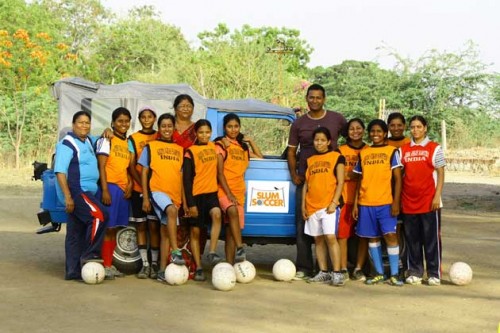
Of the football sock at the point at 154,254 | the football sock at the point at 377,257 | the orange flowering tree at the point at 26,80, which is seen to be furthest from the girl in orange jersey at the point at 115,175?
the orange flowering tree at the point at 26,80

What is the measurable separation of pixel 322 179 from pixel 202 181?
1.19m

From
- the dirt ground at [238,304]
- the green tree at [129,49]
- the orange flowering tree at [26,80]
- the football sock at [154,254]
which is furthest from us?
the green tree at [129,49]

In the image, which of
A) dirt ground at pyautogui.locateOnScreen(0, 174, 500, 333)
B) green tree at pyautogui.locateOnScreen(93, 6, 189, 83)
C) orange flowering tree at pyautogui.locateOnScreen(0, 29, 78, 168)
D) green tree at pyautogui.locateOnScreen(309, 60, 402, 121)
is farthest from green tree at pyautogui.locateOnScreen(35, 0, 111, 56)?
dirt ground at pyautogui.locateOnScreen(0, 174, 500, 333)

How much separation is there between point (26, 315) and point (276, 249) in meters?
5.45

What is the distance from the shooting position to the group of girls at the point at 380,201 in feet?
28.4

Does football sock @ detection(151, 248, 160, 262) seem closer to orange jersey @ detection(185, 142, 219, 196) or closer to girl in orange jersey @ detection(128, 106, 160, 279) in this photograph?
girl in orange jersey @ detection(128, 106, 160, 279)

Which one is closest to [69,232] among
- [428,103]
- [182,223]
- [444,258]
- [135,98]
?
[182,223]

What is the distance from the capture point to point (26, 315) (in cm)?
695

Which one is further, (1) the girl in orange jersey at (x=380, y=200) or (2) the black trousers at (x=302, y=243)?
(2) the black trousers at (x=302, y=243)

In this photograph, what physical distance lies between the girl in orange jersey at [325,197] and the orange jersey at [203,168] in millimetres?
949

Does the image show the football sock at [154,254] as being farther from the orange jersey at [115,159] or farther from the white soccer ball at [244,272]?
the white soccer ball at [244,272]

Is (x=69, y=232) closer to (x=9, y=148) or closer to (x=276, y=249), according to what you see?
(x=276, y=249)

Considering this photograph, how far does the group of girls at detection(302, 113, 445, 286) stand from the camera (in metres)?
8.65

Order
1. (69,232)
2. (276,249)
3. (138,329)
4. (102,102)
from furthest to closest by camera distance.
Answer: (276,249)
(102,102)
(69,232)
(138,329)
